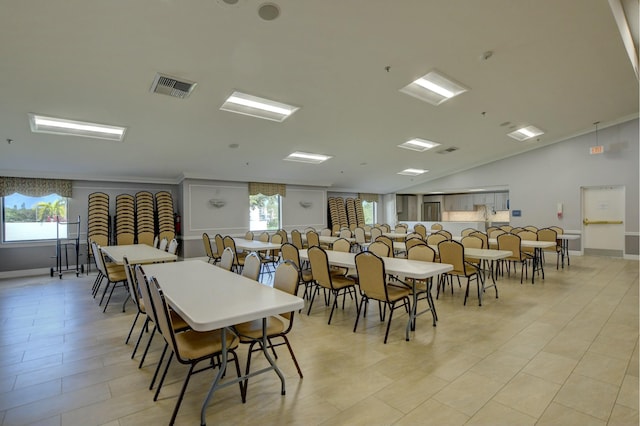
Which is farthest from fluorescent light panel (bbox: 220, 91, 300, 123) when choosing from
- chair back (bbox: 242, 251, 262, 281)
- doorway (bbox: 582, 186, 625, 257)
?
doorway (bbox: 582, 186, 625, 257)

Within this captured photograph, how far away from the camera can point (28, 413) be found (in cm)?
201

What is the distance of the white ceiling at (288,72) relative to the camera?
2.95 metres

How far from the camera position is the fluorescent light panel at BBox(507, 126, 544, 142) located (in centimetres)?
760

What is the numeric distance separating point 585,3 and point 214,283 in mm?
4698

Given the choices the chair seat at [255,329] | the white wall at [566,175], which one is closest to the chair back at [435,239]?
the chair seat at [255,329]

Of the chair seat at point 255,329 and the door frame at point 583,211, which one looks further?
the door frame at point 583,211

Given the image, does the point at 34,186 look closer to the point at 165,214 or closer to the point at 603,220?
the point at 165,214

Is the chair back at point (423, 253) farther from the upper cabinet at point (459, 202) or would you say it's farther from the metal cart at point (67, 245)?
the upper cabinet at point (459, 202)

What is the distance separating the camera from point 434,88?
196 inches

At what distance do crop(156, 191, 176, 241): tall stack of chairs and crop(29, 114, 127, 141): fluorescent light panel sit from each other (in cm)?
258

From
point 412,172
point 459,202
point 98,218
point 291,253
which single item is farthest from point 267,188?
point 459,202

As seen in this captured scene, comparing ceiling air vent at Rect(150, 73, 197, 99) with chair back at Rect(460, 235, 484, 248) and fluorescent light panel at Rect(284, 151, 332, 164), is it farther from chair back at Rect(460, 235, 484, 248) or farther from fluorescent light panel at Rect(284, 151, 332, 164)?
chair back at Rect(460, 235, 484, 248)

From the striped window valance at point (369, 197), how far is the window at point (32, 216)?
9251 millimetres

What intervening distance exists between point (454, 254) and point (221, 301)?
344 cm
